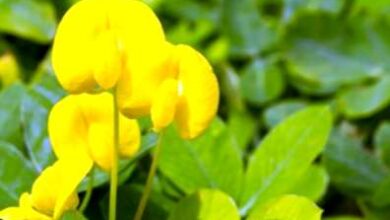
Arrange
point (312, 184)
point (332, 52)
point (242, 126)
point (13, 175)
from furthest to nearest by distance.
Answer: point (332, 52)
point (242, 126)
point (312, 184)
point (13, 175)

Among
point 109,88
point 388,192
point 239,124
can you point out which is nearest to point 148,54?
point 109,88

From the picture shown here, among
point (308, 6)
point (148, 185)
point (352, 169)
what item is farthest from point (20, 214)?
point (308, 6)

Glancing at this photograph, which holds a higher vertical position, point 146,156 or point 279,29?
point 146,156

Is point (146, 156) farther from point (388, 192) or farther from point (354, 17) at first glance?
point (354, 17)

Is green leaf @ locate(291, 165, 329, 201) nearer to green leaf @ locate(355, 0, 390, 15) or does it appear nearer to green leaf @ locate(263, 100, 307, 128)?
green leaf @ locate(263, 100, 307, 128)

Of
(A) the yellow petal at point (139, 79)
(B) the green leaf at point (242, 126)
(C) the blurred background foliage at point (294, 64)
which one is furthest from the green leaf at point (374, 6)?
(A) the yellow petal at point (139, 79)

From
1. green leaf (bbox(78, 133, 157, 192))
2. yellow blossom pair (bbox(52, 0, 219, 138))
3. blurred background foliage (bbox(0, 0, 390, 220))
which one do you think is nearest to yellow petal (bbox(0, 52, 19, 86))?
blurred background foliage (bbox(0, 0, 390, 220))

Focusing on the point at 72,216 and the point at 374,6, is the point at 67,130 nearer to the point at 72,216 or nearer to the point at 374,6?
the point at 72,216
